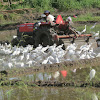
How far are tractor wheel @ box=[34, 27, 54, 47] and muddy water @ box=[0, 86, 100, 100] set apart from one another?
485 cm

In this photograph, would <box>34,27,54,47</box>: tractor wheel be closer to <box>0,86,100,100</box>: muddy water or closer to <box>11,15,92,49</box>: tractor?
<box>11,15,92,49</box>: tractor

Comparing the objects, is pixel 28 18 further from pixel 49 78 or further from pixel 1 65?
pixel 49 78

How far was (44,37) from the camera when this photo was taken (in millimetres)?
10023

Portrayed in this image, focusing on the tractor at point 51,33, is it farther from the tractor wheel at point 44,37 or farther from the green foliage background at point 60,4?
the green foliage background at point 60,4

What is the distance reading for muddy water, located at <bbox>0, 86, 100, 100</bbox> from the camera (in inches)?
156

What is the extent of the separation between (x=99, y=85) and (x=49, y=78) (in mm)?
1335

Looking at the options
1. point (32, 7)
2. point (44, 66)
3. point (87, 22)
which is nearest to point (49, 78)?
point (44, 66)

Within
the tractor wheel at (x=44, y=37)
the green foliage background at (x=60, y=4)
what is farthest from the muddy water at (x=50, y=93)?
the green foliage background at (x=60, y=4)

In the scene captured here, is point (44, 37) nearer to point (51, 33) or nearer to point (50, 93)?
point (51, 33)

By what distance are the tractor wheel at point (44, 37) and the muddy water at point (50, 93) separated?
15.9 ft

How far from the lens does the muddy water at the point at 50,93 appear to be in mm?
3967

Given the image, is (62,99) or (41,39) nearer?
(62,99)

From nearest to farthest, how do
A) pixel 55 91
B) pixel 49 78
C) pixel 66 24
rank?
pixel 55 91 → pixel 49 78 → pixel 66 24

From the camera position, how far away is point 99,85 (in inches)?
175
